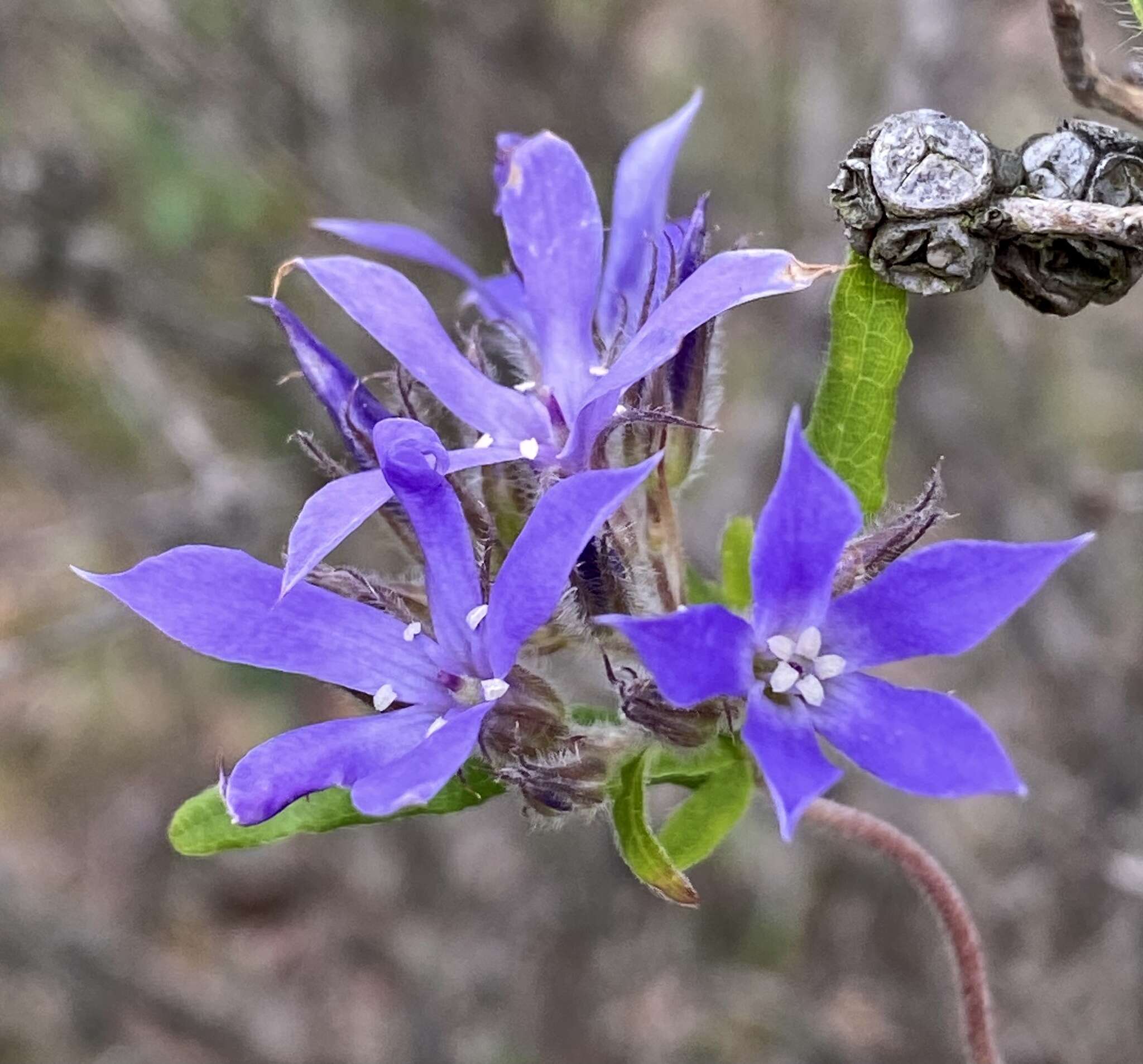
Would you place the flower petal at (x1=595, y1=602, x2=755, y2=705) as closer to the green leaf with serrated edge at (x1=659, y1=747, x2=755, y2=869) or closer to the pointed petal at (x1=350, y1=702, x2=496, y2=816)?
the pointed petal at (x1=350, y1=702, x2=496, y2=816)

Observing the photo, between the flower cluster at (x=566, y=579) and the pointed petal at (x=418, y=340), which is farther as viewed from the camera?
the pointed petal at (x=418, y=340)

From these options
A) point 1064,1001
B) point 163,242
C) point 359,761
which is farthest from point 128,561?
point 359,761

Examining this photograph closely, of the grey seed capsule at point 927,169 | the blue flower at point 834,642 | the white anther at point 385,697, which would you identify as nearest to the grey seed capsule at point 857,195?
the grey seed capsule at point 927,169

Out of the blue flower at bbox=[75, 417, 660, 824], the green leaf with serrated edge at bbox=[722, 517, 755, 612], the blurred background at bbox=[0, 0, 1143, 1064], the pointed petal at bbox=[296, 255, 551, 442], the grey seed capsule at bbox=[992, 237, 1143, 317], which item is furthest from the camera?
the blurred background at bbox=[0, 0, 1143, 1064]

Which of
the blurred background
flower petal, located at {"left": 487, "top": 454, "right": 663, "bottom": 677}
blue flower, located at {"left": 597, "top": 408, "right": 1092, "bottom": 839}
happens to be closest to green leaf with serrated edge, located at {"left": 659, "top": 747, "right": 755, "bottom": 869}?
blue flower, located at {"left": 597, "top": 408, "right": 1092, "bottom": 839}

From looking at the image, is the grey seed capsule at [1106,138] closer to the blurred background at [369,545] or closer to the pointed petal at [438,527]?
the pointed petal at [438,527]

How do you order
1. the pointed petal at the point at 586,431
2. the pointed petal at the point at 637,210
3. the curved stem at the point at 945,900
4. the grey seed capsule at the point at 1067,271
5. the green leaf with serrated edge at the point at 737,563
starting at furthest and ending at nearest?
the pointed petal at the point at 637,210 < the green leaf with serrated edge at the point at 737,563 < the curved stem at the point at 945,900 < the pointed petal at the point at 586,431 < the grey seed capsule at the point at 1067,271

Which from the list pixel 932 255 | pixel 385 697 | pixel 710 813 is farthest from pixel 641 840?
pixel 932 255
